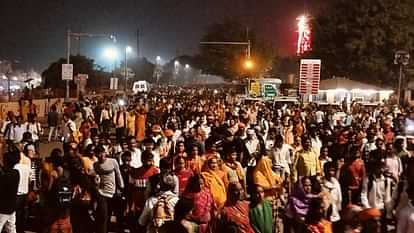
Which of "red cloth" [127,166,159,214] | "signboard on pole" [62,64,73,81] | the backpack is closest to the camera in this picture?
the backpack

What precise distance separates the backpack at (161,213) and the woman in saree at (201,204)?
362 millimetres

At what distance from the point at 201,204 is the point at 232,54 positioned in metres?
90.5

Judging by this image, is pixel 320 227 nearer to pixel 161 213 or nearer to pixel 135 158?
pixel 161 213

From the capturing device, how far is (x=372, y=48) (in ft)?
211

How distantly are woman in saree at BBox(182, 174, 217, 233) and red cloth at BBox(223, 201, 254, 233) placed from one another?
0.36 metres

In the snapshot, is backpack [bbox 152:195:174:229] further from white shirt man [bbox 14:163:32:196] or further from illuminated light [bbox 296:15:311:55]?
illuminated light [bbox 296:15:311:55]

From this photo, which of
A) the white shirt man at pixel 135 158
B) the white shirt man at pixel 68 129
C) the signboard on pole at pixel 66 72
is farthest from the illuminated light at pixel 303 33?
the white shirt man at pixel 135 158

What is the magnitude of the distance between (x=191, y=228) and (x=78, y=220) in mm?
3452

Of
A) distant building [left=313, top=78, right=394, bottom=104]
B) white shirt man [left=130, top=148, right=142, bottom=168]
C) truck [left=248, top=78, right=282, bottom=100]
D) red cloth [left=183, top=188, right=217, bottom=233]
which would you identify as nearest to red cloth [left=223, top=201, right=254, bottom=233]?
red cloth [left=183, top=188, right=217, bottom=233]

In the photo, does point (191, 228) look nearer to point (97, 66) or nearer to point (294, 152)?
point (294, 152)

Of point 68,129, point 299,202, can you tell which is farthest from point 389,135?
point 299,202

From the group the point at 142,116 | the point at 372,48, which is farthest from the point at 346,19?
the point at 142,116

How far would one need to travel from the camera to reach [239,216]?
7.68 metres

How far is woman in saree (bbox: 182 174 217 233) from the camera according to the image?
800 centimetres
